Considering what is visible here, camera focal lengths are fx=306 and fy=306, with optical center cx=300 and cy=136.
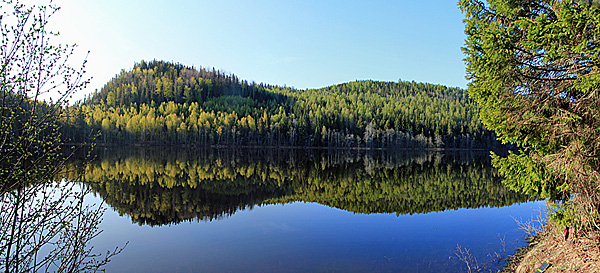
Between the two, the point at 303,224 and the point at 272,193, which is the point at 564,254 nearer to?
the point at 303,224

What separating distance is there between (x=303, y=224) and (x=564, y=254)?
10735 mm

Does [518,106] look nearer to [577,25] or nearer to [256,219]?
[577,25]

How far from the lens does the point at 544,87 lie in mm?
8508

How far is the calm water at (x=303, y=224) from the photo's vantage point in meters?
11.0

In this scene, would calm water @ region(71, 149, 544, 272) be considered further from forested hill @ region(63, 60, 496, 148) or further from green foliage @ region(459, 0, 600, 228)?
forested hill @ region(63, 60, 496, 148)

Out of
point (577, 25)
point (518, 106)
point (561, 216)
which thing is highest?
point (577, 25)

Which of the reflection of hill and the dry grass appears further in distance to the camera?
the reflection of hill

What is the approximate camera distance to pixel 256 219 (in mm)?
17266

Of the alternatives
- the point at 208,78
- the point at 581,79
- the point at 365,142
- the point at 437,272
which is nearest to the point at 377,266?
the point at 437,272

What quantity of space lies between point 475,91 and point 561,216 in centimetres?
415

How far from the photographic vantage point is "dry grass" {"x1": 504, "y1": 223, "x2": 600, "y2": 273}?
7317 millimetres

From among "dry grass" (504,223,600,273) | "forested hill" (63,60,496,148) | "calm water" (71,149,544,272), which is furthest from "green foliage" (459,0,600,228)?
"forested hill" (63,60,496,148)

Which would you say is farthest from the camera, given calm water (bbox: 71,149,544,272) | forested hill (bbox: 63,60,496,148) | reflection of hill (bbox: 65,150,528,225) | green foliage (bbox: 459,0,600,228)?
forested hill (bbox: 63,60,496,148)

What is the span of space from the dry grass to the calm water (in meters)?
1.27
